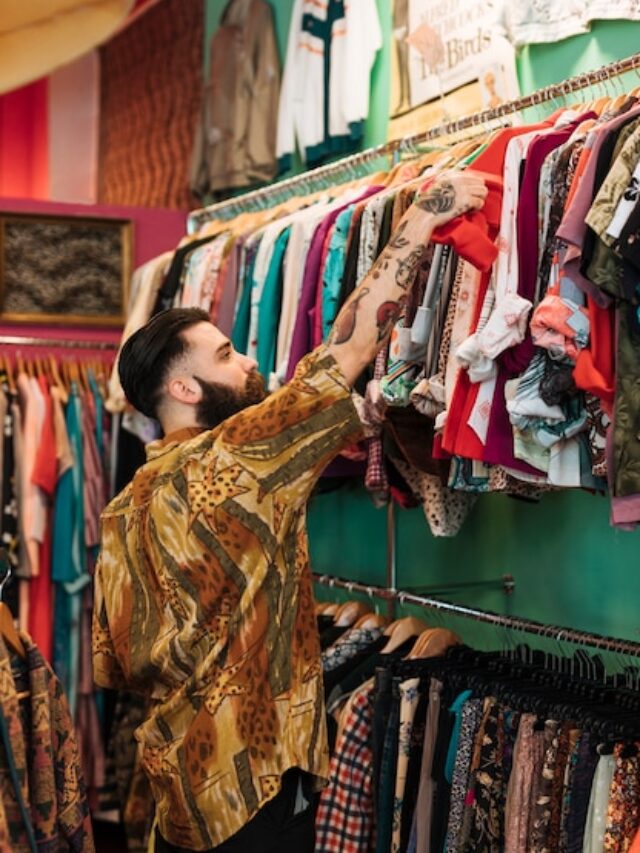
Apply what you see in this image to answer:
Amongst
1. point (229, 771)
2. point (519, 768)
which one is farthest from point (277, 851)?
point (519, 768)

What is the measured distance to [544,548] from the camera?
396 centimetres

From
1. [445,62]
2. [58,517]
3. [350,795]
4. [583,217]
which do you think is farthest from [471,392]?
[58,517]

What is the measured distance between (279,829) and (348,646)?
144 cm

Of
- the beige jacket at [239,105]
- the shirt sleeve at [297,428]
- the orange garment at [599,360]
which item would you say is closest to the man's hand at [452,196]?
the orange garment at [599,360]

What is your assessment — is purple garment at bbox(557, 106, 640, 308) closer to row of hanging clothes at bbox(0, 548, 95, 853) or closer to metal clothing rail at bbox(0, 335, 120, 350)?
row of hanging clothes at bbox(0, 548, 95, 853)

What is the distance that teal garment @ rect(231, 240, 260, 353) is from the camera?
4.33 m

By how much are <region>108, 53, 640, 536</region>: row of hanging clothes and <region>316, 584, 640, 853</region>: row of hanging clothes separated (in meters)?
0.44

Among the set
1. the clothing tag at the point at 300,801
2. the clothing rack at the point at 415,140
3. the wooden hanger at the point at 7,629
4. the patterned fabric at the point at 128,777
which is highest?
the clothing rack at the point at 415,140

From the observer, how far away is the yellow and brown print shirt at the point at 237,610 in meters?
2.48

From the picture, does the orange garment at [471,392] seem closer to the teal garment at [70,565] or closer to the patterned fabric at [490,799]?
the patterned fabric at [490,799]

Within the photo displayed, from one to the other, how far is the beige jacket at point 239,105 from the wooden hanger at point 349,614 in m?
2.12

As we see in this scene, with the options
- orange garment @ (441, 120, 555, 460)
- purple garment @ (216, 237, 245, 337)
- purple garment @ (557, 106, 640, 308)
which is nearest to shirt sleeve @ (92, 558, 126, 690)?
orange garment @ (441, 120, 555, 460)

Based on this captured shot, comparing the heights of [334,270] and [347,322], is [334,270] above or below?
above

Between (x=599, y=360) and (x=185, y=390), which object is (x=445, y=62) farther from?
(x=185, y=390)
